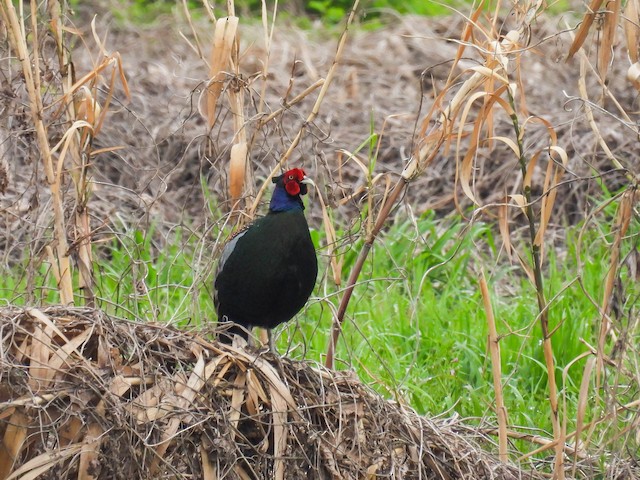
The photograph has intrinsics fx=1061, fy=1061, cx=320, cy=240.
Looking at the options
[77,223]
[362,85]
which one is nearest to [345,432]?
[77,223]

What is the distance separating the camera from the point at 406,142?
624 centimetres

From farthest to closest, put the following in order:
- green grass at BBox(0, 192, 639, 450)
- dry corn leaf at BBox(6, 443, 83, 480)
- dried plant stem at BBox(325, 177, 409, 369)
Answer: green grass at BBox(0, 192, 639, 450)
dried plant stem at BBox(325, 177, 409, 369)
dry corn leaf at BBox(6, 443, 83, 480)

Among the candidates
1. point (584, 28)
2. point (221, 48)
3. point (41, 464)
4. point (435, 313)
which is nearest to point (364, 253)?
point (221, 48)

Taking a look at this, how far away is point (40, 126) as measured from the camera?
2.93 meters

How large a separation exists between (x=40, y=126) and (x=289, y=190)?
31.1 inches

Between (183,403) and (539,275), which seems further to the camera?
(539,275)

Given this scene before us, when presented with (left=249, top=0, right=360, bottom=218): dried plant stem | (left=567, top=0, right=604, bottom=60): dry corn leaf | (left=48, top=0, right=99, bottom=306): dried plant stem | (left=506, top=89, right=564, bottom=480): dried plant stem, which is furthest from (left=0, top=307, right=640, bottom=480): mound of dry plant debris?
(left=567, top=0, right=604, bottom=60): dry corn leaf

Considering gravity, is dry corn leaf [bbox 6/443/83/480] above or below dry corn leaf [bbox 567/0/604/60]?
below

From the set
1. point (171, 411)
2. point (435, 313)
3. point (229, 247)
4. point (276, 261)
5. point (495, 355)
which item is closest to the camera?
point (171, 411)

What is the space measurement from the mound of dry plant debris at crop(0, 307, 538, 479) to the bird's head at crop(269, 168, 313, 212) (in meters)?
0.70

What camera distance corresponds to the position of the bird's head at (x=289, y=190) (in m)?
3.30

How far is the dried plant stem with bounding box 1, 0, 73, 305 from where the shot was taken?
2922 mm

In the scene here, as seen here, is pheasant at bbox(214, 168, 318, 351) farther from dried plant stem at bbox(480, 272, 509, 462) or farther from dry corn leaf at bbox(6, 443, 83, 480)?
dry corn leaf at bbox(6, 443, 83, 480)

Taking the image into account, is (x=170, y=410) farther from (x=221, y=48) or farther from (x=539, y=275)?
(x=221, y=48)
